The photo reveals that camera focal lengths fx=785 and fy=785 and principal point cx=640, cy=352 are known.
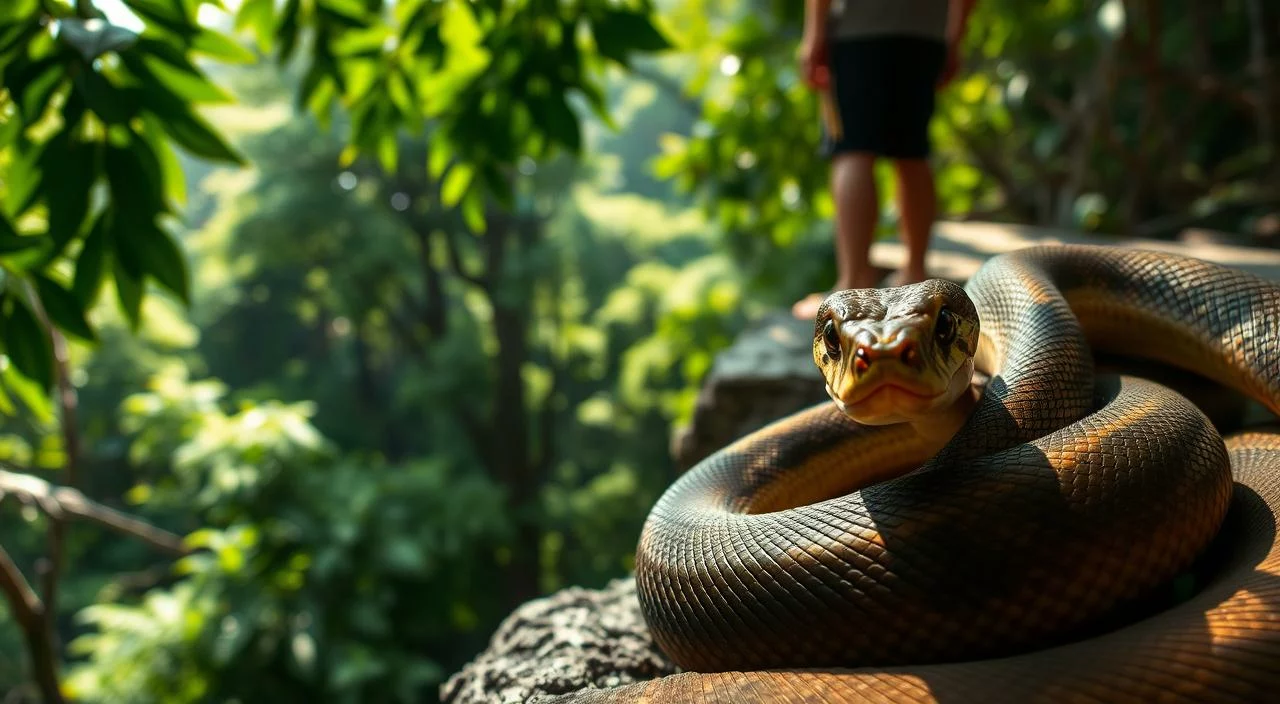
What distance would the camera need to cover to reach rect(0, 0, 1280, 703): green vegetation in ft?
6.05

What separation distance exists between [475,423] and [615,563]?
166 inches

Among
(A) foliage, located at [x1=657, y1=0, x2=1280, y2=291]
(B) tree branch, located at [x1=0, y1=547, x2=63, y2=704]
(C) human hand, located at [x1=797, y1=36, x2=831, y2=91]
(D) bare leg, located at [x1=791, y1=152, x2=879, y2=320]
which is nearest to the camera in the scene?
(D) bare leg, located at [x1=791, y1=152, x2=879, y2=320]

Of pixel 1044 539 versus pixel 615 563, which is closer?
pixel 1044 539

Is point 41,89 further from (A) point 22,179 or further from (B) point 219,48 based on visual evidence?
(B) point 219,48

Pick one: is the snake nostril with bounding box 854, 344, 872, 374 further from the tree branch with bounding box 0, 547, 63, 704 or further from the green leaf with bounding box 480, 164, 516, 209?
the tree branch with bounding box 0, 547, 63, 704

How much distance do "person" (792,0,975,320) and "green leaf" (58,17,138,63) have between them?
7.31 ft

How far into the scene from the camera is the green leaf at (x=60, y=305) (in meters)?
1.82

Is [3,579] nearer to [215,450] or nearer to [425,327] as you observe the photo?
[215,450]

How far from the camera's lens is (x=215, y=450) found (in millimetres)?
6738

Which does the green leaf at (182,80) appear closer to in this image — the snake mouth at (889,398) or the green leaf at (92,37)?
the green leaf at (92,37)

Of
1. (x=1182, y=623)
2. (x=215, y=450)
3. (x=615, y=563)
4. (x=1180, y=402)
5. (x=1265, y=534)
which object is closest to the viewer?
(x=1182, y=623)

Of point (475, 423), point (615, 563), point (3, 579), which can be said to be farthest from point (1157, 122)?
point (475, 423)

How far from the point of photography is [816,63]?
3049 mm

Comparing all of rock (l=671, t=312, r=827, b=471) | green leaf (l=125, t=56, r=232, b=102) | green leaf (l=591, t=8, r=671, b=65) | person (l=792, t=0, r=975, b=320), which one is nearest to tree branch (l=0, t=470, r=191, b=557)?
green leaf (l=125, t=56, r=232, b=102)
